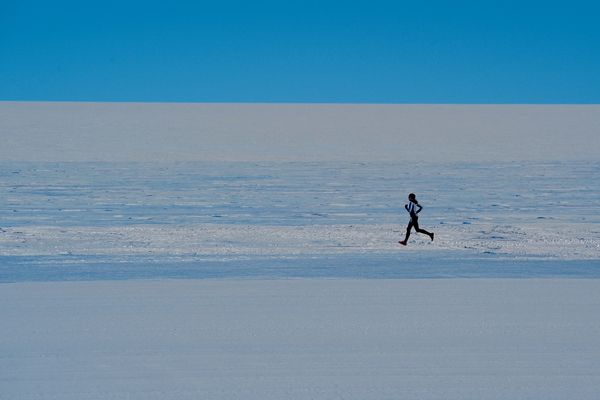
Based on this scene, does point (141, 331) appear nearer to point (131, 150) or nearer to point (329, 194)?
point (329, 194)

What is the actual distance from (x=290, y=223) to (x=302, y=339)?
4.70 meters

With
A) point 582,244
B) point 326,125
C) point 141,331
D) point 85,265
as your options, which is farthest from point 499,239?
point 326,125

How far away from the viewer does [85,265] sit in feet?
22.8

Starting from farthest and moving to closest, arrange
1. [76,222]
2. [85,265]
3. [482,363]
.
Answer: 1. [76,222]
2. [85,265]
3. [482,363]

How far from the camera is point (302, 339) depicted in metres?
4.81

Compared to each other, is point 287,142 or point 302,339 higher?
point 287,142

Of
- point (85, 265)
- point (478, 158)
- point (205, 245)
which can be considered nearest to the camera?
point (85, 265)

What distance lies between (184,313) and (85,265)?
6.16 ft

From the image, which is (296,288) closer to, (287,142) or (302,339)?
(302,339)

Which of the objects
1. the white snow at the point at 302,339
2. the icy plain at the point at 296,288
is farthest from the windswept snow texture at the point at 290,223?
the white snow at the point at 302,339

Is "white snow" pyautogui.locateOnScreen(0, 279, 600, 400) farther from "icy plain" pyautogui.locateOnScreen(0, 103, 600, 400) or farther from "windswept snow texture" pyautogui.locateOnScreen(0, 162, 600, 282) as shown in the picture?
"windswept snow texture" pyautogui.locateOnScreen(0, 162, 600, 282)

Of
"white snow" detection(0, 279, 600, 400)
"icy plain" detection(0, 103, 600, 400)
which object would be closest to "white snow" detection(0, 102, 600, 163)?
"icy plain" detection(0, 103, 600, 400)

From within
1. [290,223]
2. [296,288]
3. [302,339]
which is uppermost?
[290,223]

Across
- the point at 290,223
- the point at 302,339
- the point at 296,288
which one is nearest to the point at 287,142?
the point at 290,223
